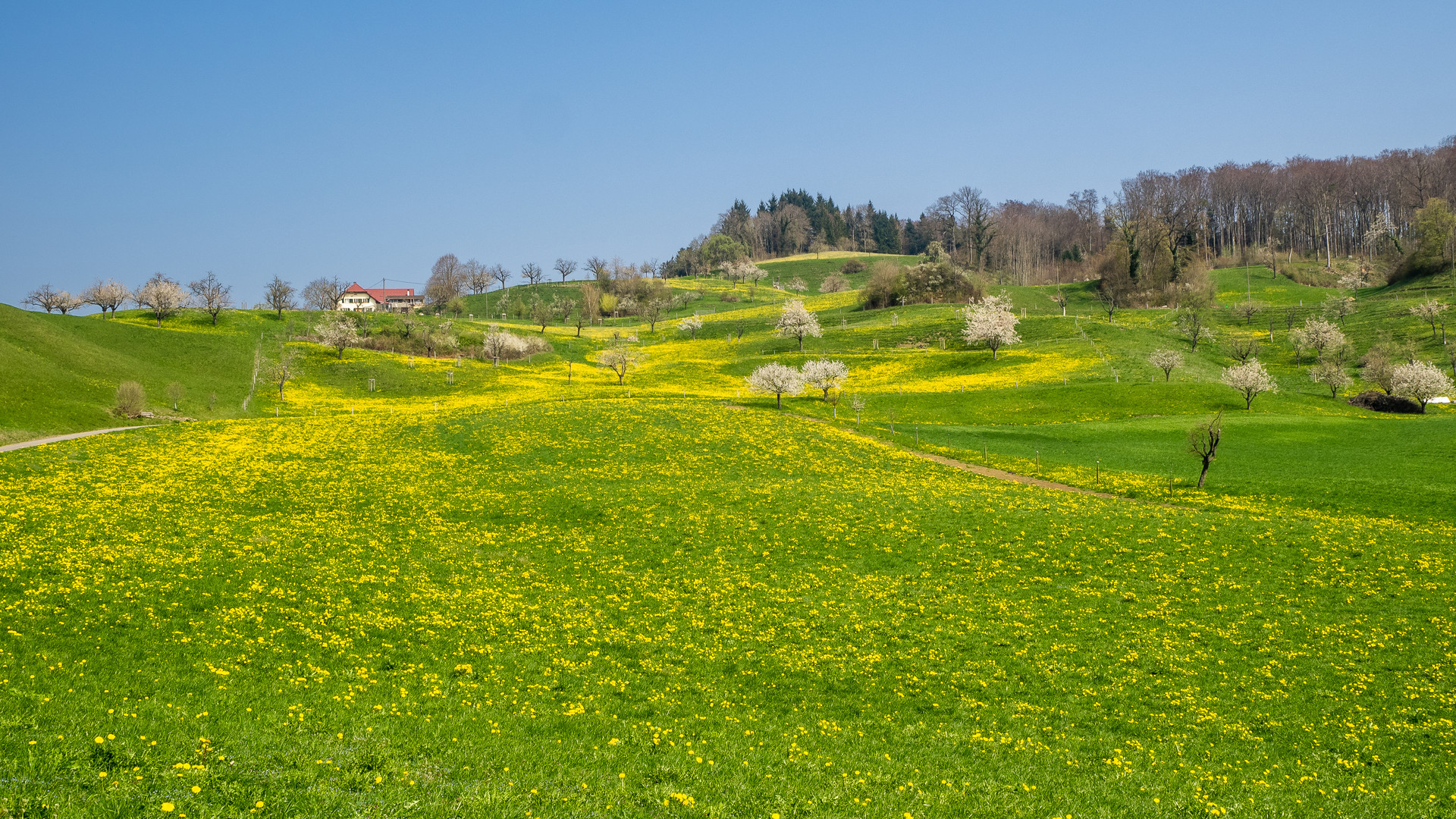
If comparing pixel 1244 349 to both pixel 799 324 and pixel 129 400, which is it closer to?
pixel 799 324

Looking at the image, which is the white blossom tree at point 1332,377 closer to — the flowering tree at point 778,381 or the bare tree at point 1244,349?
the bare tree at point 1244,349

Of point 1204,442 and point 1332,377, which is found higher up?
point 1204,442

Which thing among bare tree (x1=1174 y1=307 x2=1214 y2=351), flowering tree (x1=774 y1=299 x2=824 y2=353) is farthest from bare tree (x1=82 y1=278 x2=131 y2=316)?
bare tree (x1=1174 y1=307 x2=1214 y2=351)

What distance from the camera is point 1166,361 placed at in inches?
3671

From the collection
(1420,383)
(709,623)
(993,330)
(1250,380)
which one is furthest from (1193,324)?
(709,623)

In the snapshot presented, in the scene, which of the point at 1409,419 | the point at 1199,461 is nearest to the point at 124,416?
the point at 1199,461

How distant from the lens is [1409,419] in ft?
222

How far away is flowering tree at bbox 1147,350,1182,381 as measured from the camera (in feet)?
303

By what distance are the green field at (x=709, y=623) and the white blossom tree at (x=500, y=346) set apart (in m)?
59.8

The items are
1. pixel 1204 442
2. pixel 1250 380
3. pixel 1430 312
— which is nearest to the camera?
pixel 1204 442

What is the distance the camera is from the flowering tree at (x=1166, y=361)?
9250cm

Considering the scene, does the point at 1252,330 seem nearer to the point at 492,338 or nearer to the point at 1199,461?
the point at 1199,461

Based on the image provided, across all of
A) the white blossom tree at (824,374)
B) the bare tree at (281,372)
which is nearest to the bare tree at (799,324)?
the white blossom tree at (824,374)

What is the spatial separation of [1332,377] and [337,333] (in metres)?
128
